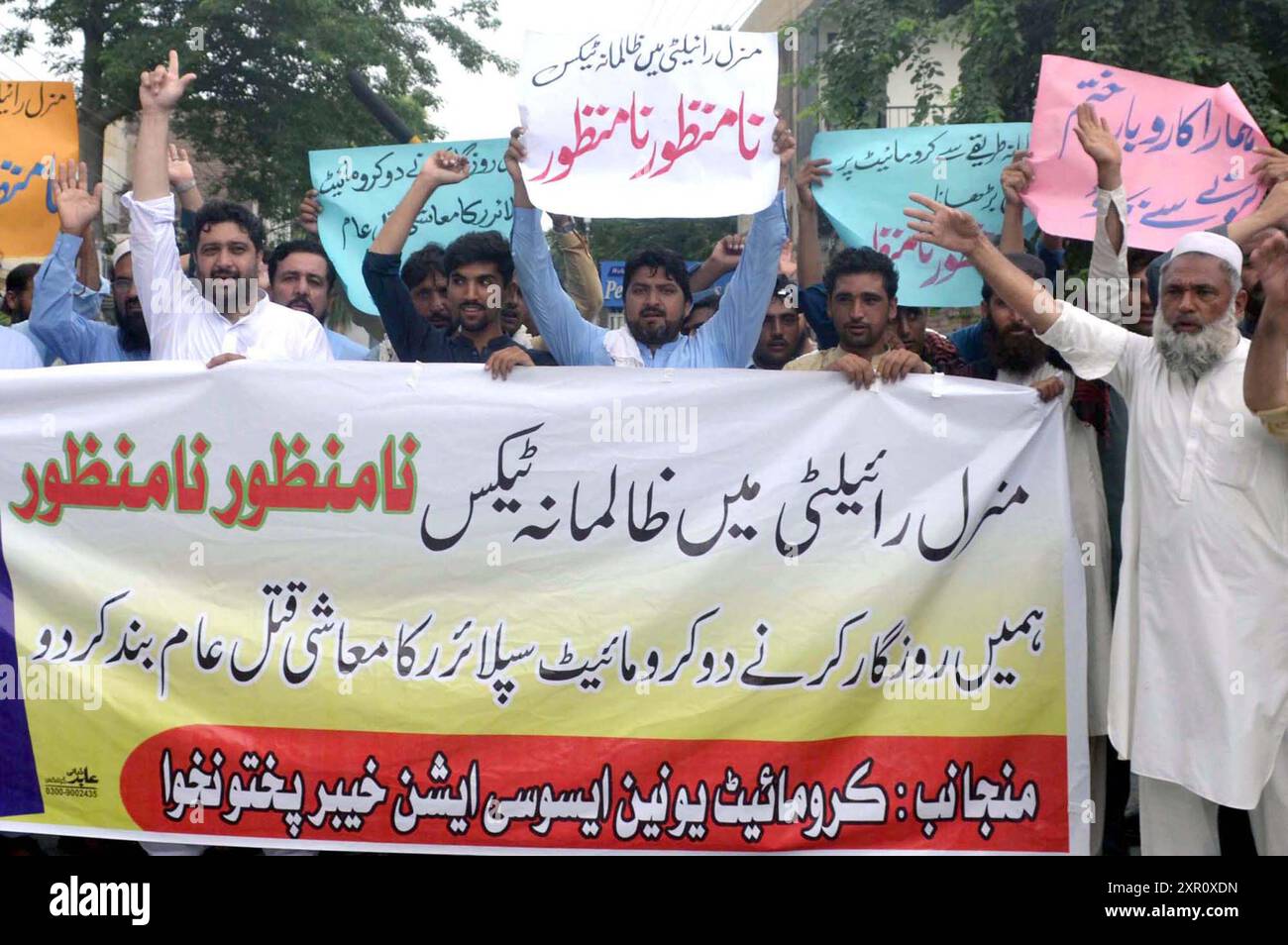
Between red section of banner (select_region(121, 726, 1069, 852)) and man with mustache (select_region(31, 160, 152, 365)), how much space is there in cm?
177

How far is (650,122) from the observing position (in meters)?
4.47

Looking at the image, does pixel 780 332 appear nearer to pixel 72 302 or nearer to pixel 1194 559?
pixel 1194 559

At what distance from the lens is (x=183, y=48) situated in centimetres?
1755

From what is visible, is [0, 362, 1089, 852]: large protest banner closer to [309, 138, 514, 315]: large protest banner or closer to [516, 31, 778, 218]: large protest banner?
[516, 31, 778, 218]: large protest banner

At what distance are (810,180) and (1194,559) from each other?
2070 millimetres

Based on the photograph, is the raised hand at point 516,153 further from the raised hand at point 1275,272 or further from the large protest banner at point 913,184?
the raised hand at point 1275,272

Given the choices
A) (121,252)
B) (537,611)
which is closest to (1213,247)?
(537,611)

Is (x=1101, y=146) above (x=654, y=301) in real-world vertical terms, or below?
above

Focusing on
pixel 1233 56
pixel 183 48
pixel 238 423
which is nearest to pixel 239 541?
pixel 238 423

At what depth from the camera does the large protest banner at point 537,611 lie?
13.0 ft

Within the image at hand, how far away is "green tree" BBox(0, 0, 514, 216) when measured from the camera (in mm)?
17312

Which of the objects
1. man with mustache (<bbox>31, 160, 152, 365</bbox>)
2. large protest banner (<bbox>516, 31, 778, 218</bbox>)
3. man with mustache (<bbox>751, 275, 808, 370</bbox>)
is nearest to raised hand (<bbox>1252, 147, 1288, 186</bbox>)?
large protest banner (<bbox>516, 31, 778, 218</bbox>)

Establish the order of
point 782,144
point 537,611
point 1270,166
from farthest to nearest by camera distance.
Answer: point 1270,166
point 782,144
point 537,611

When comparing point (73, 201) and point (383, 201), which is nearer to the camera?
point (73, 201)
